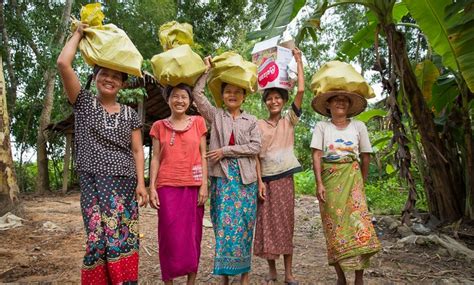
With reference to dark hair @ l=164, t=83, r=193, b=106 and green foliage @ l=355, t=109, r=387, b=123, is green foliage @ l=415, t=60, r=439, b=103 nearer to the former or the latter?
green foliage @ l=355, t=109, r=387, b=123

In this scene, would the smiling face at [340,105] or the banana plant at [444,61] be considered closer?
the smiling face at [340,105]

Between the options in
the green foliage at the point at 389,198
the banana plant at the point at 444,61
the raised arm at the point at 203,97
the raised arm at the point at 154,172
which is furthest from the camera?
the green foliage at the point at 389,198

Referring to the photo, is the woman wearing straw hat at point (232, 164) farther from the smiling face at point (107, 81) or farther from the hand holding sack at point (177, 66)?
the smiling face at point (107, 81)

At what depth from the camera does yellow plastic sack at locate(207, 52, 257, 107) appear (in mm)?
2559

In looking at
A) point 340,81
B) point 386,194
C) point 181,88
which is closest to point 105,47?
point 181,88

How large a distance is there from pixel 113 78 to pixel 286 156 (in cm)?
127

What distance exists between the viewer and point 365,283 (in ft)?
9.18

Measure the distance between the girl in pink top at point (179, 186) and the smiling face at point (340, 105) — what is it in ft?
2.98

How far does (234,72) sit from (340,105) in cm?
76

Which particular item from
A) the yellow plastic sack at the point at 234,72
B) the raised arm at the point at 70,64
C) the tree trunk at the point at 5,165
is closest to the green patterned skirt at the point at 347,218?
the yellow plastic sack at the point at 234,72

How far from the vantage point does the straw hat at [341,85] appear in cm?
258

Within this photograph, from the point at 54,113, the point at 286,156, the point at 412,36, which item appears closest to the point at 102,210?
the point at 286,156

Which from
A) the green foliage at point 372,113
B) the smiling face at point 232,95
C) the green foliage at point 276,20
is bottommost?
the smiling face at point 232,95

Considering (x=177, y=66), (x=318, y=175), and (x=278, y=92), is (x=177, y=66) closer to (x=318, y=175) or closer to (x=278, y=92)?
(x=278, y=92)
